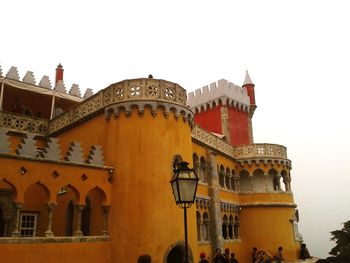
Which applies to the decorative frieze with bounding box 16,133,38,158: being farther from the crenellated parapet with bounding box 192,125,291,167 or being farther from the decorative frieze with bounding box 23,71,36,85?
the crenellated parapet with bounding box 192,125,291,167

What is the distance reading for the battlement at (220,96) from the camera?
110 ft

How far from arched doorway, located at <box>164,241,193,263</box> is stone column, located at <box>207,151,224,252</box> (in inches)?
260

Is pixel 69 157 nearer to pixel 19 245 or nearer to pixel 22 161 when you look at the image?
pixel 22 161

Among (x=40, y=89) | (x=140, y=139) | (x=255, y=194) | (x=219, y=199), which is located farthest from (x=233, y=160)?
(x=40, y=89)

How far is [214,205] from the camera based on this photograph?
77.2 feet

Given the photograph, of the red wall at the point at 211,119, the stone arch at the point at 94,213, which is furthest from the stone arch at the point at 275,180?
the stone arch at the point at 94,213

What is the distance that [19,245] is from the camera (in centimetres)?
1302

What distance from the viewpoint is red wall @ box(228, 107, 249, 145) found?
32.7 metres

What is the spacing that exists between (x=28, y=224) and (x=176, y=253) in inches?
319

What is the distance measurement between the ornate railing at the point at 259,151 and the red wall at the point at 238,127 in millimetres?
3149

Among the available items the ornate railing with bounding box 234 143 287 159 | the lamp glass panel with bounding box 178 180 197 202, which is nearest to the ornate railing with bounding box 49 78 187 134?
the lamp glass panel with bounding box 178 180 197 202

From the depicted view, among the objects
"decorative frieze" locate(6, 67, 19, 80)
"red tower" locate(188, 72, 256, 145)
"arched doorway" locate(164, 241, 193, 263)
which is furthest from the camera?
"red tower" locate(188, 72, 256, 145)

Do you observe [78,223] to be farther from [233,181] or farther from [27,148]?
[233,181]

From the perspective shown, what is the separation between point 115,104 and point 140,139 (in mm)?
2232
